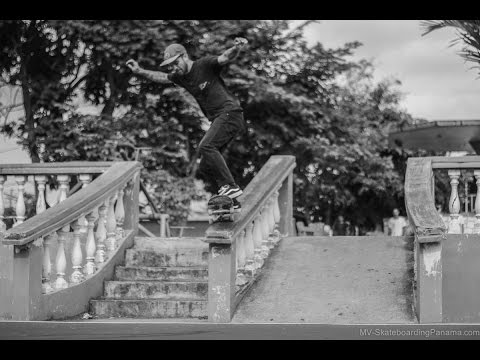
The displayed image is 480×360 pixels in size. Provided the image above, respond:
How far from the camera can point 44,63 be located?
15148 mm

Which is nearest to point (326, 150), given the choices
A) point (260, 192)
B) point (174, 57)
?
point (260, 192)

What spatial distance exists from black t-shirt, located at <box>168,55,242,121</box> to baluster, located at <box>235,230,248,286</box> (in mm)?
1200

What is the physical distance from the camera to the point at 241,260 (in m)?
7.35

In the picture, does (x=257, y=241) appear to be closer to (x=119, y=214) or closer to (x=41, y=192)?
(x=119, y=214)

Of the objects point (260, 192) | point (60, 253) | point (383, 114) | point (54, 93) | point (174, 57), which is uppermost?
point (383, 114)

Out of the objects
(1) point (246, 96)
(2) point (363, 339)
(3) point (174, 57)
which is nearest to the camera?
(2) point (363, 339)

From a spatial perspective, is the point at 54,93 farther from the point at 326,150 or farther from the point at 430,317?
the point at 430,317

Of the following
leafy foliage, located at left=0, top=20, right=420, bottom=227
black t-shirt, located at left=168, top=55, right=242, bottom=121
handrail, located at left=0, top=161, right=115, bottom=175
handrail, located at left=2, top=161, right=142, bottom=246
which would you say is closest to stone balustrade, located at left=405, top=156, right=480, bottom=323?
black t-shirt, located at left=168, top=55, right=242, bottom=121

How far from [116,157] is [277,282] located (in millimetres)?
7929

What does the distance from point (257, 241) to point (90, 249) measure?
1.72m

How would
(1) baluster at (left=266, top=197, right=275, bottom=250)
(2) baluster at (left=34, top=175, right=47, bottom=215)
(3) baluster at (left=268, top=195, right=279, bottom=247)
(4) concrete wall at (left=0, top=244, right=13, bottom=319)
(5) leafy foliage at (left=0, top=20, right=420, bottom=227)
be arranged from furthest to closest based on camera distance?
(5) leafy foliage at (left=0, top=20, right=420, bottom=227)
(3) baluster at (left=268, top=195, right=279, bottom=247)
(1) baluster at (left=266, top=197, right=275, bottom=250)
(2) baluster at (left=34, top=175, right=47, bottom=215)
(4) concrete wall at (left=0, top=244, right=13, bottom=319)

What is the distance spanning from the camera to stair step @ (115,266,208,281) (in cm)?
791

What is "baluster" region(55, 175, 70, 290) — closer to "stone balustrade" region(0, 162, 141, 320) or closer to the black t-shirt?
"stone balustrade" region(0, 162, 141, 320)

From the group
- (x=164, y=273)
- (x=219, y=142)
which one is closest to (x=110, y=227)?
(x=164, y=273)
